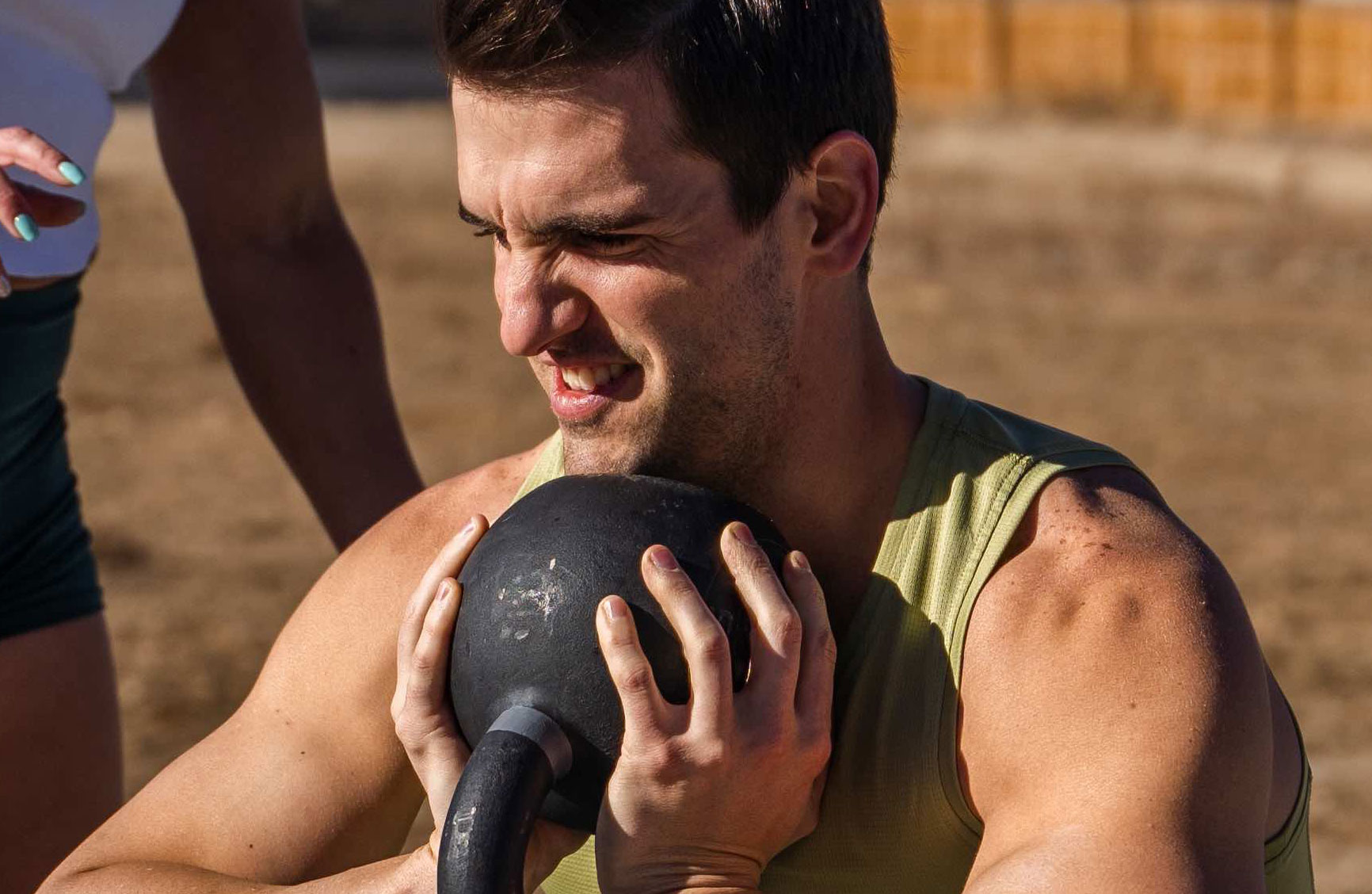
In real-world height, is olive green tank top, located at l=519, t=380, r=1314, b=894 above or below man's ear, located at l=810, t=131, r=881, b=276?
below

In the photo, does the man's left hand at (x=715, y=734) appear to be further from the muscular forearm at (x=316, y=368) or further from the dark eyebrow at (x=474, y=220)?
the muscular forearm at (x=316, y=368)

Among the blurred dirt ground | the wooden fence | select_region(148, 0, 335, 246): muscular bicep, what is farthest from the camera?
the wooden fence

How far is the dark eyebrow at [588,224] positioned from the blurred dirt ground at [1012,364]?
452 centimetres

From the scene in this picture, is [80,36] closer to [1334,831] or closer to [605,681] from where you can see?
[605,681]

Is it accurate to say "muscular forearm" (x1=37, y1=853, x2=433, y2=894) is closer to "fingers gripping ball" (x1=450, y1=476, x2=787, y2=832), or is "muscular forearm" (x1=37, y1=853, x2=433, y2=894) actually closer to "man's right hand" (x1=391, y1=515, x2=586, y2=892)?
"man's right hand" (x1=391, y1=515, x2=586, y2=892)

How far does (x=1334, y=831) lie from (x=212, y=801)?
4.66 meters

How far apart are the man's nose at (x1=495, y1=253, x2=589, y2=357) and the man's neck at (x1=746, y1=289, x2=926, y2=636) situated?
0.35 metres

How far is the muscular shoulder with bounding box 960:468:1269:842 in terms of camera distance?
2377mm

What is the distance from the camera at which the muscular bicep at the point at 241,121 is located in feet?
12.0

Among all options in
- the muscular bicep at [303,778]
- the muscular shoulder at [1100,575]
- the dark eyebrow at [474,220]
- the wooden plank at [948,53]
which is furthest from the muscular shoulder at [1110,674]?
the wooden plank at [948,53]

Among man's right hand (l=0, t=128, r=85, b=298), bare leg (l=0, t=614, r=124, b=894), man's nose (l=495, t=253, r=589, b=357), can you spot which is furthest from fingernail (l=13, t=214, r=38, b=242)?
bare leg (l=0, t=614, r=124, b=894)

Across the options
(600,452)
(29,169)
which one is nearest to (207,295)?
(29,169)

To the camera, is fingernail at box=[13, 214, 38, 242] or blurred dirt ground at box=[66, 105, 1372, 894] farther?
blurred dirt ground at box=[66, 105, 1372, 894]

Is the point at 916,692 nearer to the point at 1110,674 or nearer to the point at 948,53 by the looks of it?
the point at 1110,674
